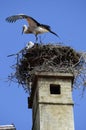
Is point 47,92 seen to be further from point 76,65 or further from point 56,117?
point 76,65

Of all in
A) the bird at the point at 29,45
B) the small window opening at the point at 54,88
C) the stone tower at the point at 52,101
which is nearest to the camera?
the stone tower at the point at 52,101

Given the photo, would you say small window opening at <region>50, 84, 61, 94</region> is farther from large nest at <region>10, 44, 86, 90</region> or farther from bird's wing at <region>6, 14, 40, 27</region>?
bird's wing at <region>6, 14, 40, 27</region>

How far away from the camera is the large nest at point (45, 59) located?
10121mm

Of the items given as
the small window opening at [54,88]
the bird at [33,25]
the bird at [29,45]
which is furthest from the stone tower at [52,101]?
the bird at [33,25]

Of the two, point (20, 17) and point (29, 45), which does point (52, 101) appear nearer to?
point (29, 45)

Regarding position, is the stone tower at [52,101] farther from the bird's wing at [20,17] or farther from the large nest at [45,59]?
the bird's wing at [20,17]

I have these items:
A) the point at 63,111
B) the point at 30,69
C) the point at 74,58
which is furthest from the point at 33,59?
the point at 63,111

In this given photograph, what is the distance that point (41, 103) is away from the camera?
9117 millimetres

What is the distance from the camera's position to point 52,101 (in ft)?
30.0

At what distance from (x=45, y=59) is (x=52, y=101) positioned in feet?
4.07

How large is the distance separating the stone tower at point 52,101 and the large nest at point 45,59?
0.50m

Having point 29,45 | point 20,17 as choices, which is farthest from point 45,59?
point 20,17

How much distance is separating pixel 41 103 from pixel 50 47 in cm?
169

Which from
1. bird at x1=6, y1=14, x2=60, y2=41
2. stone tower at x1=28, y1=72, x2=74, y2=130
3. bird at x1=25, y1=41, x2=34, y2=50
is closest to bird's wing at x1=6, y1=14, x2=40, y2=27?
bird at x1=6, y1=14, x2=60, y2=41
